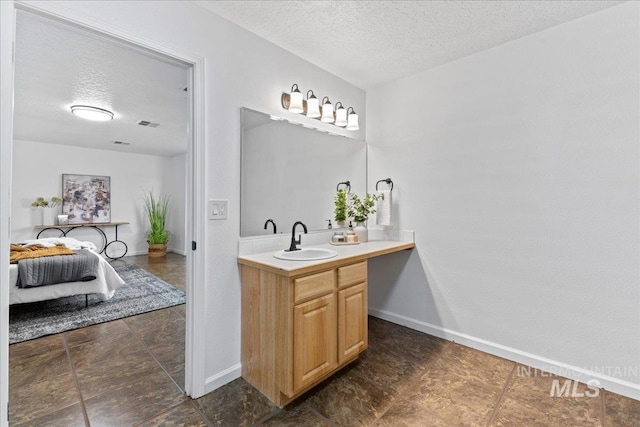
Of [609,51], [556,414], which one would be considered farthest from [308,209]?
[609,51]

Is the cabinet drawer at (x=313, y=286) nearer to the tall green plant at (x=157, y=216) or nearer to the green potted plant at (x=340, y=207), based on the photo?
the green potted plant at (x=340, y=207)

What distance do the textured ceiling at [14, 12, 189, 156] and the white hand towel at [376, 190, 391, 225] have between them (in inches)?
75.2

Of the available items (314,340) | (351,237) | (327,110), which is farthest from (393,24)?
(314,340)

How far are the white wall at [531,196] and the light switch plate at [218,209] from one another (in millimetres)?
1644

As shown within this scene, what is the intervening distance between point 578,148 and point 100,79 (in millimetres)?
3916

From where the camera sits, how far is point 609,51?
1.81 metres

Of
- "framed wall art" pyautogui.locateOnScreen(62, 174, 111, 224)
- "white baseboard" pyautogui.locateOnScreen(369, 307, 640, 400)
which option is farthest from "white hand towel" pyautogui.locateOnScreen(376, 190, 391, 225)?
"framed wall art" pyautogui.locateOnScreen(62, 174, 111, 224)

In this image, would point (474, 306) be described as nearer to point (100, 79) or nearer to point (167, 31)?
point (167, 31)

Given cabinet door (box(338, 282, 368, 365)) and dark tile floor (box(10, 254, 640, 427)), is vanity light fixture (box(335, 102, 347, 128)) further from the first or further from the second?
dark tile floor (box(10, 254, 640, 427))

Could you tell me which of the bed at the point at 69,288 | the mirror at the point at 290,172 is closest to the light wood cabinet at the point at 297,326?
the mirror at the point at 290,172

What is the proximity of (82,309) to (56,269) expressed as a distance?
52 cm

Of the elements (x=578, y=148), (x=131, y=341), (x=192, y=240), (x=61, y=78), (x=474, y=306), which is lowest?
(x=131, y=341)

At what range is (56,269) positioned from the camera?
304 cm

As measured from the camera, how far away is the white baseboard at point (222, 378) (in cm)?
181
